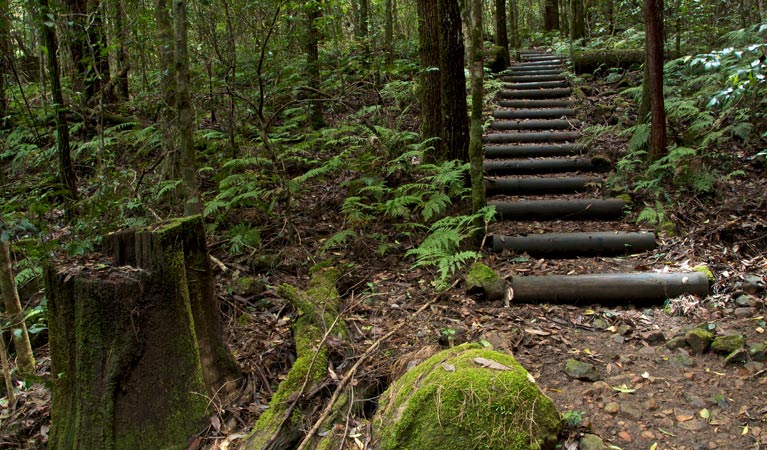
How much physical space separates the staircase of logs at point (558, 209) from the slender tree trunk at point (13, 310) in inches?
171

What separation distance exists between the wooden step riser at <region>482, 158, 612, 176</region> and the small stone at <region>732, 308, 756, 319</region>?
4139 millimetres

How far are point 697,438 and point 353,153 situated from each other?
242 inches

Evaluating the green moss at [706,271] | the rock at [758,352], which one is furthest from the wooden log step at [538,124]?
the rock at [758,352]

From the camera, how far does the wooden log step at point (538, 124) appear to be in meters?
10.3

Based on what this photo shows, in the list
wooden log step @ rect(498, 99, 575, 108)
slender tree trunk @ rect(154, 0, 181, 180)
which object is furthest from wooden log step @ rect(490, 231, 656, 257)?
wooden log step @ rect(498, 99, 575, 108)

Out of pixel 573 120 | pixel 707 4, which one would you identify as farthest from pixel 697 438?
pixel 707 4

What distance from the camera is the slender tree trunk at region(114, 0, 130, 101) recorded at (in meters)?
7.63

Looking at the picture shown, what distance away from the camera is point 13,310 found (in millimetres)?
3992

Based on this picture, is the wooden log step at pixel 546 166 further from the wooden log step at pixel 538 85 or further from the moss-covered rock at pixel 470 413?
the moss-covered rock at pixel 470 413

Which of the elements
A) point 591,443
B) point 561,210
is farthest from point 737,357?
point 561,210

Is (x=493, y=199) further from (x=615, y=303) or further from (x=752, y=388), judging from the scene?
(x=752, y=388)

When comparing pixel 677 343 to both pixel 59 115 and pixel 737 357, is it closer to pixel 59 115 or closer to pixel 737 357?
pixel 737 357

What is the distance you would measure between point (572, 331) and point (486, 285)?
936 millimetres

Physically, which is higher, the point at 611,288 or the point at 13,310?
the point at 13,310
